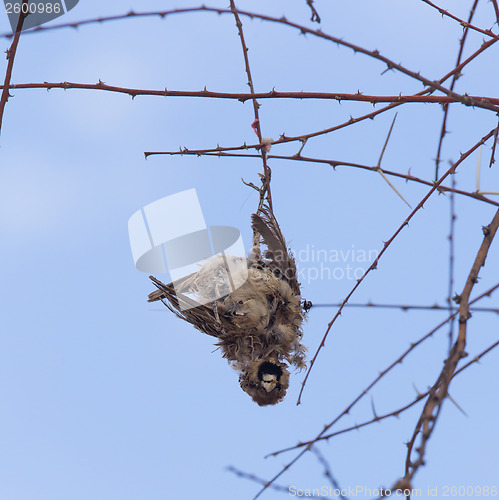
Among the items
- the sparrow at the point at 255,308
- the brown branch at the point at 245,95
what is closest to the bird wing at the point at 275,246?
the sparrow at the point at 255,308

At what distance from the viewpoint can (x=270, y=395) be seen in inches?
136

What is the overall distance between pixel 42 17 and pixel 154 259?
1.20 meters

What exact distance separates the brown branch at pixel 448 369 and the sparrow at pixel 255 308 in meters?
1.53

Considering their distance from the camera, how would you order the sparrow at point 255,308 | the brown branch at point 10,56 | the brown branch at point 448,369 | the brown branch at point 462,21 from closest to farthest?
the brown branch at point 448,369 < the brown branch at point 10,56 < the brown branch at point 462,21 < the sparrow at point 255,308

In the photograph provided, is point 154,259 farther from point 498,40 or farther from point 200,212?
point 498,40

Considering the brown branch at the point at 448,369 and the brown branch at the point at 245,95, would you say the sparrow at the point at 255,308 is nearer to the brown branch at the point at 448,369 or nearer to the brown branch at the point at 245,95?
the brown branch at the point at 245,95

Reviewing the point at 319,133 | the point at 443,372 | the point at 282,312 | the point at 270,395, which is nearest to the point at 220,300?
the point at 282,312

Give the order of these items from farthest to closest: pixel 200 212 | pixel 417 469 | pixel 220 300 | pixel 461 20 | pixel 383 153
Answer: pixel 220 300 < pixel 200 212 < pixel 461 20 < pixel 383 153 < pixel 417 469

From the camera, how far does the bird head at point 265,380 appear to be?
11.1 ft

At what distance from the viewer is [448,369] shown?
163 centimetres
